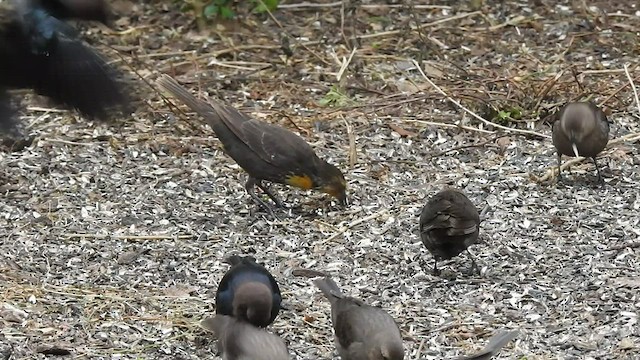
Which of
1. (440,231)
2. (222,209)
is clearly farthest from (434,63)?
(440,231)

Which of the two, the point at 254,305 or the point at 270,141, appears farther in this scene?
the point at 270,141

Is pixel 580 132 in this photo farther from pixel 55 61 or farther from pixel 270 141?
pixel 55 61

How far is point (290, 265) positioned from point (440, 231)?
2.96 ft

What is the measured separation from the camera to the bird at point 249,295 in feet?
19.6

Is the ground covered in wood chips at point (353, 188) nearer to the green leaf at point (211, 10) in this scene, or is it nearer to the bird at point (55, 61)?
the green leaf at point (211, 10)

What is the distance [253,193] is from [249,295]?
2411 millimetres

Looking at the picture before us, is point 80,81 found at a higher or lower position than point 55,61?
lower

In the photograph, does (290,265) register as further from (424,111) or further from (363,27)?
(363,27)

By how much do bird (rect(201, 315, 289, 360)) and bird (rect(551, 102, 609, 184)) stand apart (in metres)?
3.14

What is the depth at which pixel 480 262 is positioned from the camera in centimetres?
745

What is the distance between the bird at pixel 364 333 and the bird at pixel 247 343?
1.25 ft

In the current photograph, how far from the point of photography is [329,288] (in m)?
6.61

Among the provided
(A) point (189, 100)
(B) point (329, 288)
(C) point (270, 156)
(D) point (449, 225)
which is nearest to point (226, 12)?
(A) point (189, 100)

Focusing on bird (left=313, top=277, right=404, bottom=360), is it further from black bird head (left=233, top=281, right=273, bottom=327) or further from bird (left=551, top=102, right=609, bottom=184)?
bird (left=551, top=102, right=609, bottom=184)
